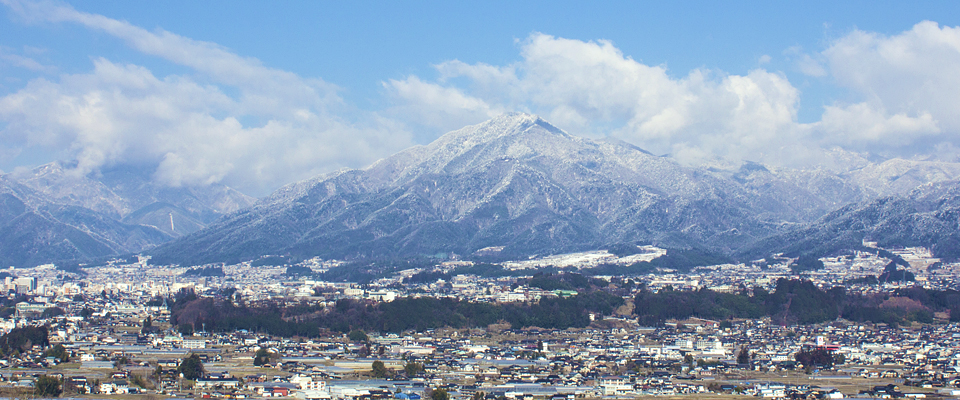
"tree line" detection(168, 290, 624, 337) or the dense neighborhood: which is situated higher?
"tree line" detection(168, 290, 624, 337)

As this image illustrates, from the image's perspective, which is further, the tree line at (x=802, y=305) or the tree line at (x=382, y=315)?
the tree line at (x=802, y=305)

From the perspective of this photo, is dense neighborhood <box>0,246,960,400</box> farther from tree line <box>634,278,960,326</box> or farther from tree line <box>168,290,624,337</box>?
tree line <box>634,278,960,326</box>

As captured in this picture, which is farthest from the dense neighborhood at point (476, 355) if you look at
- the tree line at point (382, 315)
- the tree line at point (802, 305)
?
the tree line at point (802, 305)

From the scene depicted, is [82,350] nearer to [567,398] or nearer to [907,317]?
[567,398]

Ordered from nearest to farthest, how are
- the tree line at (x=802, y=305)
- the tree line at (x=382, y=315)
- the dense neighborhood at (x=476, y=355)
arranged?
the dense neighborhood at (x=476, y=355) → the tree line at (x=382, y=315) → the tree line at (x=802, y=305)

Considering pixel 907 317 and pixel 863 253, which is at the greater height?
pixel 863 253

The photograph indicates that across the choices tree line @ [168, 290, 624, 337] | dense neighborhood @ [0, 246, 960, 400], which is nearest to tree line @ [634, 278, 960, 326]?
dense neighborhood @ [0, 246, 960, 400]

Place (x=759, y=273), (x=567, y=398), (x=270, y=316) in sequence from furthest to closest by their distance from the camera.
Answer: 1. (x=759, y=273)
2. (x=270, y=316)
3. (x=567, y=398)

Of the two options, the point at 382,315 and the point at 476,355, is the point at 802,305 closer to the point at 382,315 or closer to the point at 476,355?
the point at 382,315

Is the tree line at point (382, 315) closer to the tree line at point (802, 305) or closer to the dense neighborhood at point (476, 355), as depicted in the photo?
the dense neighborhood at point (476, 355)

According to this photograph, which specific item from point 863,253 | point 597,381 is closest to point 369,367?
point 597,381

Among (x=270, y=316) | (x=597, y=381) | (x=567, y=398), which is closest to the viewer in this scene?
(x=567, y=398)
